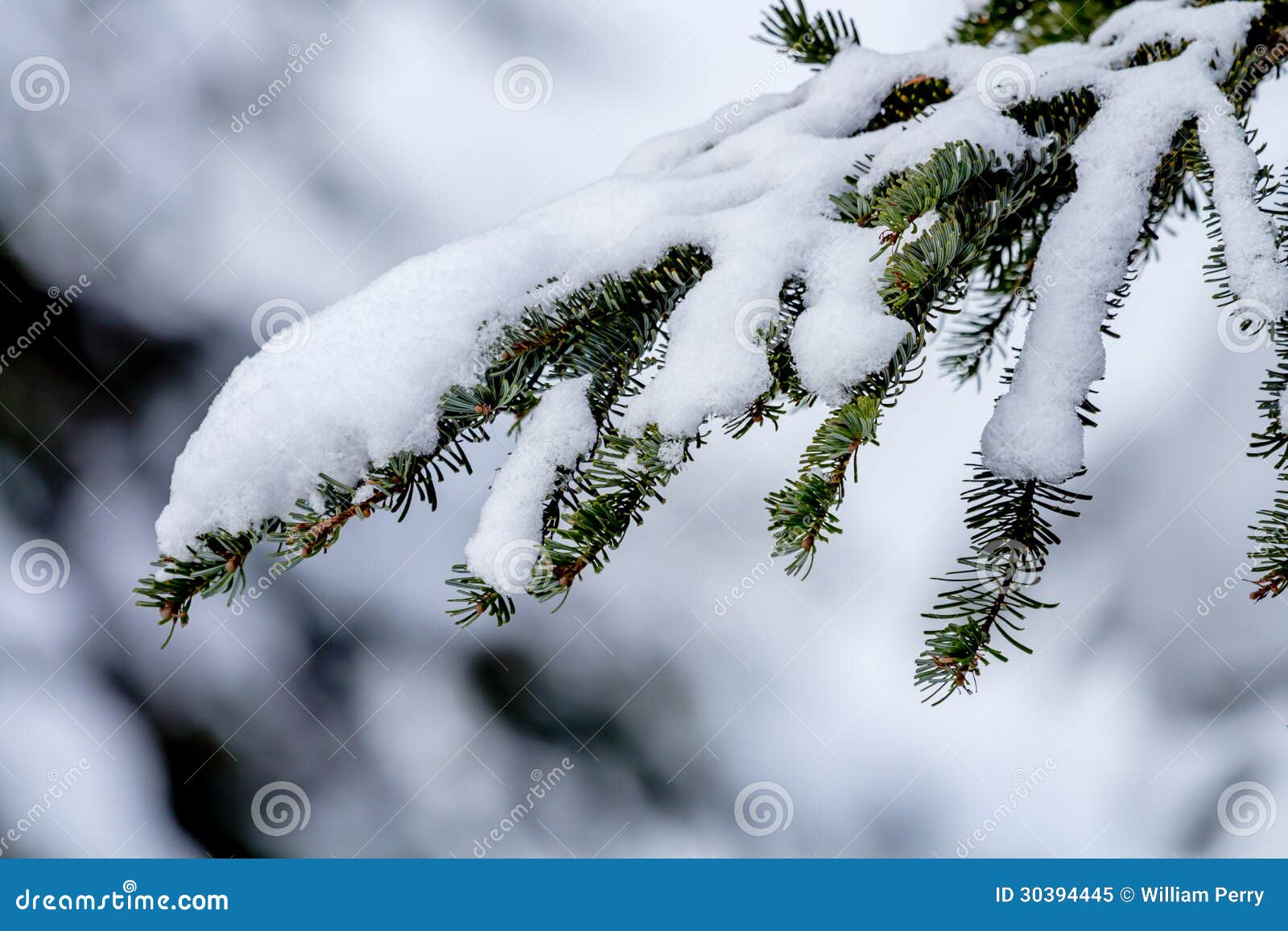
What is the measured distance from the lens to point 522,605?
3.14 metres

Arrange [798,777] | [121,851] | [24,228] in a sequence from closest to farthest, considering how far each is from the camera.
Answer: [24,228]
[121,851]
[798,777]

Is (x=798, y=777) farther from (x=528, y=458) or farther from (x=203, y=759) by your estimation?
(x=528, y=458)

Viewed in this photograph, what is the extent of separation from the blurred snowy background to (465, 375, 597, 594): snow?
2.05 m

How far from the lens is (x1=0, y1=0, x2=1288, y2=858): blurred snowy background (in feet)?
8.00

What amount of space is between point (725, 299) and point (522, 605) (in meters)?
2.54

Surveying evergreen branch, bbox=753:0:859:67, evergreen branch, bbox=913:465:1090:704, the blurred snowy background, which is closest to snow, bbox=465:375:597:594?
evergreen branch, bbox=913:465:1090:704

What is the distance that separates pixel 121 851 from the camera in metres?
2.60

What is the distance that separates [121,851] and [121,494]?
127 centimetres

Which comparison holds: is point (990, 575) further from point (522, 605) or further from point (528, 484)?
point (522, 605)

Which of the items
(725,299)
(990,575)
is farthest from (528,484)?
(990,575)

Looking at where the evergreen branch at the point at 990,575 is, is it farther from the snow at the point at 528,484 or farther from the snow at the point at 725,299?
the snow at the point at 528,484

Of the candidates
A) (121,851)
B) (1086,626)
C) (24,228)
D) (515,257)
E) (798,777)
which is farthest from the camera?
(798,777)

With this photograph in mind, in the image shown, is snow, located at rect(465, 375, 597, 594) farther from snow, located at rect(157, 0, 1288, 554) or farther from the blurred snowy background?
the blurred snowy background

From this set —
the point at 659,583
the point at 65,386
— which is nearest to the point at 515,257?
the point at 65,386
